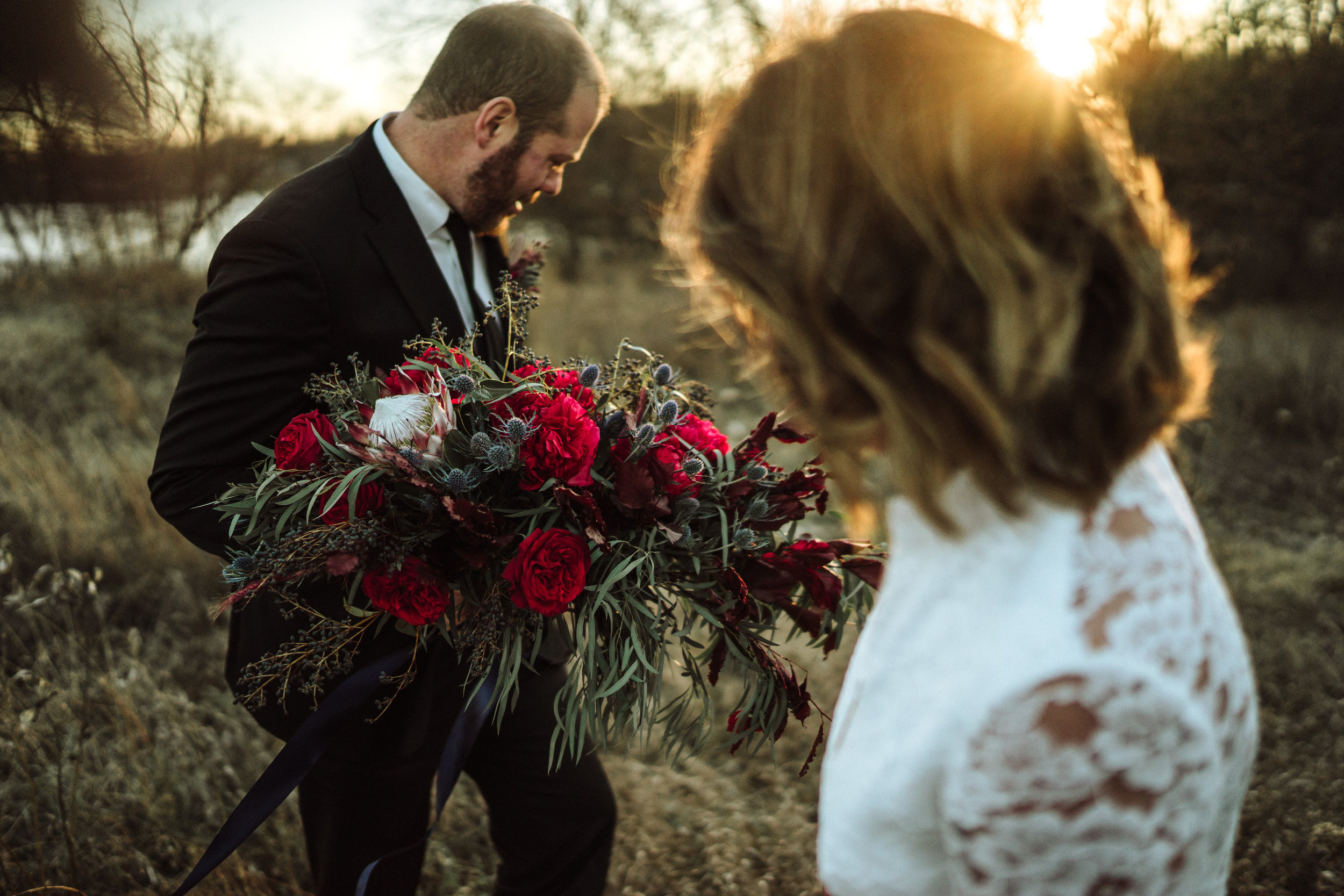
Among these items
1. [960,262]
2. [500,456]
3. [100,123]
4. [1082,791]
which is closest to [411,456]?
[500,456]

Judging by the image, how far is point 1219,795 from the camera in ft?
2.60

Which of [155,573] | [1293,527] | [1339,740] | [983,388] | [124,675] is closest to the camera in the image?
[983,388]

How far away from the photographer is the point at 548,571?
1.34 metres

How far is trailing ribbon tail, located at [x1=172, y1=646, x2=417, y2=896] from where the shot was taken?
1505 mm

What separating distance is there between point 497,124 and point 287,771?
1572mm

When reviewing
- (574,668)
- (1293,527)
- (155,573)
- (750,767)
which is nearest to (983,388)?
(574,668)

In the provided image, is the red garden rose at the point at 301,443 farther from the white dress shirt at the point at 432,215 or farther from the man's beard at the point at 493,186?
the man's beard at the point at 493,186

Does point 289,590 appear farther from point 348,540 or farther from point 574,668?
point 574,668

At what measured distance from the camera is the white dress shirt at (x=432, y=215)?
2.06m

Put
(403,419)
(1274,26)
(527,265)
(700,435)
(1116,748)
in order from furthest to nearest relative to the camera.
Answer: (1274,26)
(527,265)
(700,435)
(403,419)
(1116,748)

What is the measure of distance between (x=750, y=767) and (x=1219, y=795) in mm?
2585

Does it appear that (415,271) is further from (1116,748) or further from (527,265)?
(1116,748)

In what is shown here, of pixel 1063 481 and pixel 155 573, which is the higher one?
pixel 1063 481

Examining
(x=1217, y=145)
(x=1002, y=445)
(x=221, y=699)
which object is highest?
(x=1217, y=145)
